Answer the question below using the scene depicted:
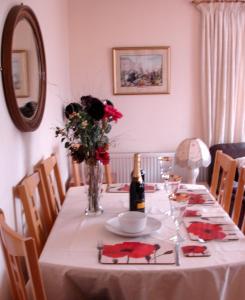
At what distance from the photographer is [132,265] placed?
1.34m

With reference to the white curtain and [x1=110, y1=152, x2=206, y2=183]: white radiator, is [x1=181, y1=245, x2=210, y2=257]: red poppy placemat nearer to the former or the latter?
[x1=110, y1=152, x2=206, y2=183]: white radiator

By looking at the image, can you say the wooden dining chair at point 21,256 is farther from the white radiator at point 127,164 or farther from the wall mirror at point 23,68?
the white radiator at point 127,164

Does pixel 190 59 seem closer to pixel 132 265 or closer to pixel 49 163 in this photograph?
pixel 49 163

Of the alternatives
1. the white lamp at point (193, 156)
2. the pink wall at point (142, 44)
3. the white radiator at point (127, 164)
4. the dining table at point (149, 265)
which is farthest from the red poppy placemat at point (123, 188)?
the pink wall at point (142, 44)

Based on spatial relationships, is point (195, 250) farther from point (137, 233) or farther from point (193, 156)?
point (193, 156)

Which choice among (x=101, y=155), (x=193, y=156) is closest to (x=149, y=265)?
(x=101, y=155)

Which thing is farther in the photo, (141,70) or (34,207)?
(141,70)

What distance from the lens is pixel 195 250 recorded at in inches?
56.7

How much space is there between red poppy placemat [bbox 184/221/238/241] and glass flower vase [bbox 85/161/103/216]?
51cm

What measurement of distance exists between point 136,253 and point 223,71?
9.65ft

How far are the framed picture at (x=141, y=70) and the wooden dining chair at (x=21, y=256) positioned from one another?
2.94 metres

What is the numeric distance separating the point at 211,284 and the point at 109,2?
333cm

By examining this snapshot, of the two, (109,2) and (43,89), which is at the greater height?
(109,2)

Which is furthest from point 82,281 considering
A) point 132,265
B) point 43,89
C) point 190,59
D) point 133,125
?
point 190,59
